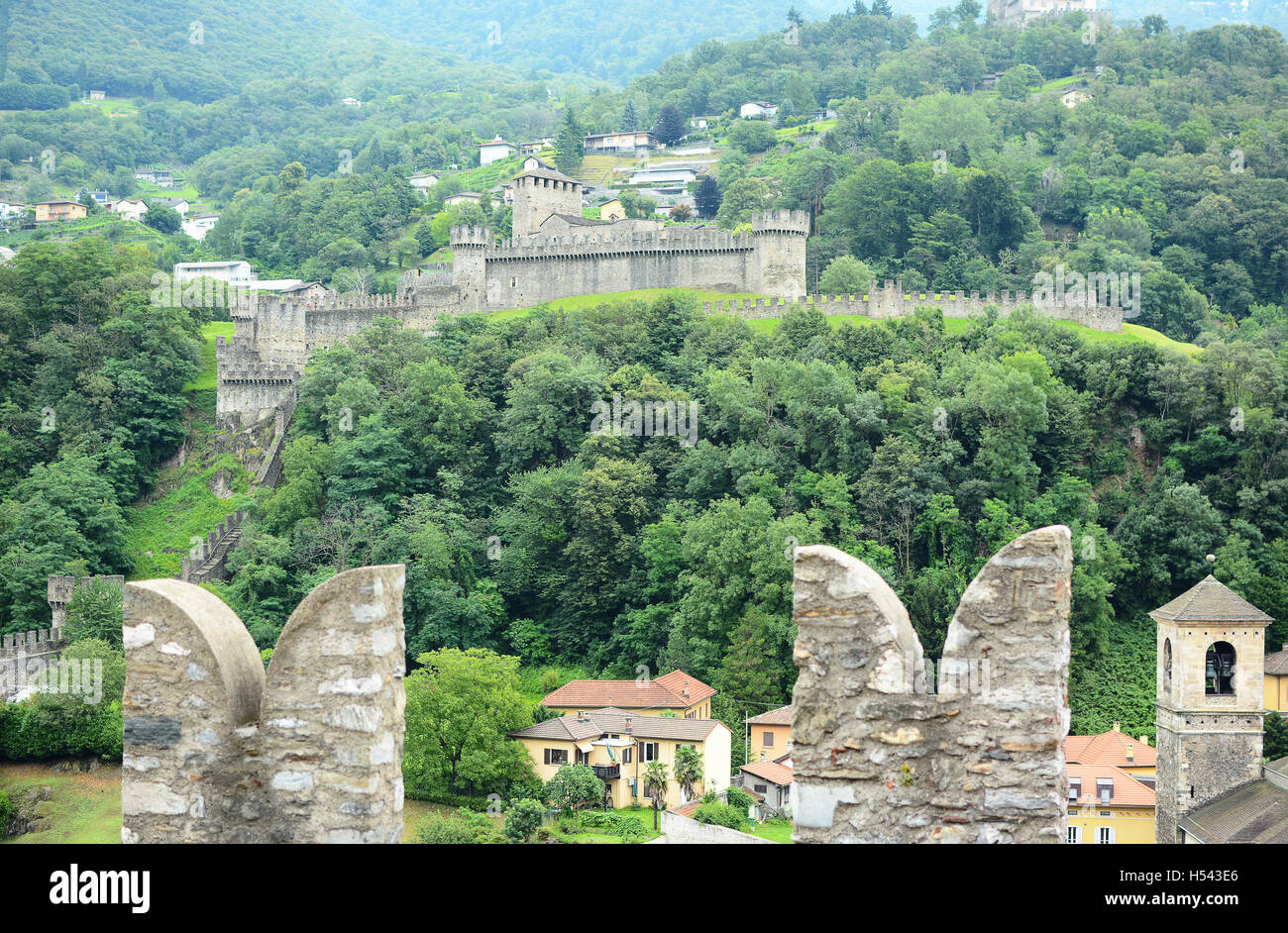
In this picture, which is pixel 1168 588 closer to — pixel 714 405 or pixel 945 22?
pixel 714 405

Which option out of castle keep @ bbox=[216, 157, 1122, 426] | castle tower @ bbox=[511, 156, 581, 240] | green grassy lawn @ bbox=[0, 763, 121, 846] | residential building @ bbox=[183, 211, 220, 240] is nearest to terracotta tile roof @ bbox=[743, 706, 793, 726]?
green grassy lawn @ bbox=[0, 763, 121, 846]

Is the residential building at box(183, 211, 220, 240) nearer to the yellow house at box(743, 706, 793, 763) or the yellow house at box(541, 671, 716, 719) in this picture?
the yellow house at box(541, 671, 716, 719)

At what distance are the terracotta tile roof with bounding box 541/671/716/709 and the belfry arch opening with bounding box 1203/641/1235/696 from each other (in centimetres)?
1521

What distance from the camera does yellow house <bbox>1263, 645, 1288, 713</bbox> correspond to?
41.2m

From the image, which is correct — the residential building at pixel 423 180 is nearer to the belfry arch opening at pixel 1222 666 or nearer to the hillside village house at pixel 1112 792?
the hillside village house at pixel 1112 792

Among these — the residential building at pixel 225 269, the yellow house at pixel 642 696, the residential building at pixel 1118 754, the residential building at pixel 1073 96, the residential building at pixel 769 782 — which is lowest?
the residential building at pixel 769 782

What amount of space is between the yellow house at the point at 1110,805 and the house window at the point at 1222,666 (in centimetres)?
313

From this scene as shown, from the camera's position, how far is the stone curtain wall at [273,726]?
→ 30.0 feet

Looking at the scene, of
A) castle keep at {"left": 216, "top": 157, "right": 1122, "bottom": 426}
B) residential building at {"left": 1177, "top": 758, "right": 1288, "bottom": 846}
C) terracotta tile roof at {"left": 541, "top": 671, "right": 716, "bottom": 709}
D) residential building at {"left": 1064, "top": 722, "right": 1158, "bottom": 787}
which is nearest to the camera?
residential building at {"left": 1177, "top": 758, "right": 1288, "bottom": 846}

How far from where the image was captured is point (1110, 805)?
3722cm

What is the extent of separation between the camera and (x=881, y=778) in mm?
8930

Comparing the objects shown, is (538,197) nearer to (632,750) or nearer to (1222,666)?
(632,750)

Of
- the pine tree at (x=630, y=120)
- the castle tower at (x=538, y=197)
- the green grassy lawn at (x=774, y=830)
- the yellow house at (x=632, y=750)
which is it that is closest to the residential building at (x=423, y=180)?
the pine tree at (x=630, y=120)

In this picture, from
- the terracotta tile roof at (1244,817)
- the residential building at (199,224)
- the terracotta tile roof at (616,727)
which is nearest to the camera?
the terracotta tile roof at (1244,817)
